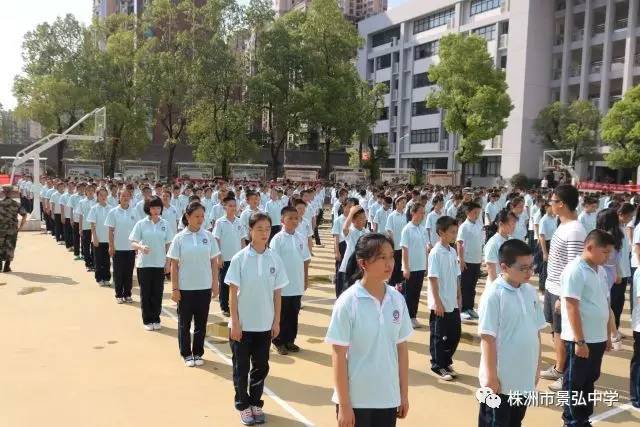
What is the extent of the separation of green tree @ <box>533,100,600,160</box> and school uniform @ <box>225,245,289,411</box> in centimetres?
3314

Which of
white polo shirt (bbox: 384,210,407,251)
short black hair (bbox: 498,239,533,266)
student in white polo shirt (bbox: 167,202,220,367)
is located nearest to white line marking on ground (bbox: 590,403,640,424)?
short black hair (bbox: 498,239,533,266)

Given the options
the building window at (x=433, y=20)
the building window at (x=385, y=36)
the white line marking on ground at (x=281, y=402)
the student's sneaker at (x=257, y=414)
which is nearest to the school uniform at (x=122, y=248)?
the white line marking on ground at (x=281, y=402)

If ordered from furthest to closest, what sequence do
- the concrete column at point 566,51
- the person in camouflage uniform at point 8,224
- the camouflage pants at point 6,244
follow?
the concrete column at point 566,51 < the camouflage pants at point 6,244 < the person in camouflage uniform at point 8,224

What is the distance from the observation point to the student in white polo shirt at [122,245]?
8297mm

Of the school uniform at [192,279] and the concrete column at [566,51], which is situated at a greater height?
the concrete column at [566,51]

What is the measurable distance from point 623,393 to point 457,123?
2773 cm

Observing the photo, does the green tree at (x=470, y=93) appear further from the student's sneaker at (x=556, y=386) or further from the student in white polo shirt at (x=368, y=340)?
the student in white polo shirt at (x=368, y=340)

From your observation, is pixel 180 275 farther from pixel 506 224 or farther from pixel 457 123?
pixel 457 123

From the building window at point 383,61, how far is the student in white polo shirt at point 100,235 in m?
48.7

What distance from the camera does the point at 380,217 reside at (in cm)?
1084

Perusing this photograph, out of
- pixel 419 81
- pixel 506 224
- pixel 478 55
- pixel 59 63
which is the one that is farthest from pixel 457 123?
pixel 506 224

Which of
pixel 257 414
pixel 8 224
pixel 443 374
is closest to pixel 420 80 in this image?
pixel 8 224

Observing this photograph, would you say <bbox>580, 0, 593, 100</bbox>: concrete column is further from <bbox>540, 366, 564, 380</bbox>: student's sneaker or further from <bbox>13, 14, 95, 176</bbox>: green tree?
<bbox>540, 366, 564, 380</bbox>: student's sneaker

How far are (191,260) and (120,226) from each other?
315 centimetres
